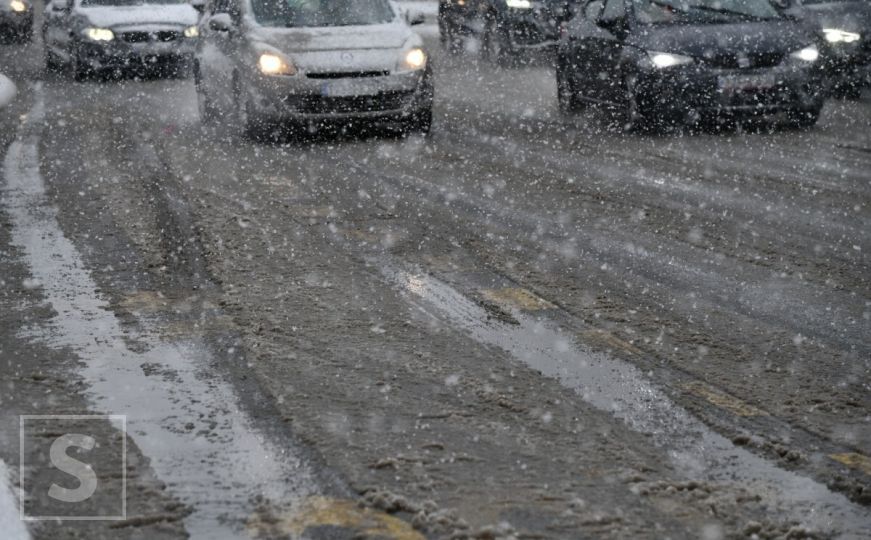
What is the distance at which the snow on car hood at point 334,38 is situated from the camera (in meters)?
13.3

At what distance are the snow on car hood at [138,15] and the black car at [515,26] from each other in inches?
202

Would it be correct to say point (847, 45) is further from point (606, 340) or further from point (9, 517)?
point (9, 517)

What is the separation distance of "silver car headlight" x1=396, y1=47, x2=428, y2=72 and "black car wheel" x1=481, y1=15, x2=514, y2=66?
982 centimetres

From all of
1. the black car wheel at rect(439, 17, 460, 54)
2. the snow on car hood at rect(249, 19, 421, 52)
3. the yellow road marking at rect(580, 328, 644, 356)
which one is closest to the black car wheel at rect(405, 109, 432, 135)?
the snow on car hood at rect(249, 19, 421, 52)

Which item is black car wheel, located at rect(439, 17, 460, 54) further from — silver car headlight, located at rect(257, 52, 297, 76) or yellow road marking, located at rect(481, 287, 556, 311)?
yellow road marking, located at rect(481, 287, 556, 311)

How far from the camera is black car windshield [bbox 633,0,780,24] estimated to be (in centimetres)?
1440

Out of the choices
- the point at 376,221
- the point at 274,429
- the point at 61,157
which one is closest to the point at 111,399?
the point at 274,429

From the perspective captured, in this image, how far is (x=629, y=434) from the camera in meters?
4.47

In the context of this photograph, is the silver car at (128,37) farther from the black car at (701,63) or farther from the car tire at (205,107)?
the black car at (701,63)

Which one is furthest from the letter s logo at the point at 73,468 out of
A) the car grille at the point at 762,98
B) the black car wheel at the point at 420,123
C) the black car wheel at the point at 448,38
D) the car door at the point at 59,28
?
the black car wheel at the point at 448,38

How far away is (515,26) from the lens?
23172 mm

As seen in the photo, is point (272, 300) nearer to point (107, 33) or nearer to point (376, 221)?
point (376, 221)

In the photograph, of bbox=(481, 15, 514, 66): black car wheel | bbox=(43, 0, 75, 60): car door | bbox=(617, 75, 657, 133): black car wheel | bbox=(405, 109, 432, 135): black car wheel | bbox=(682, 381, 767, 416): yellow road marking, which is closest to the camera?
bbox=(682, 381, 767, 416): yellow road marking

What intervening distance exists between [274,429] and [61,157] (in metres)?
7.73
